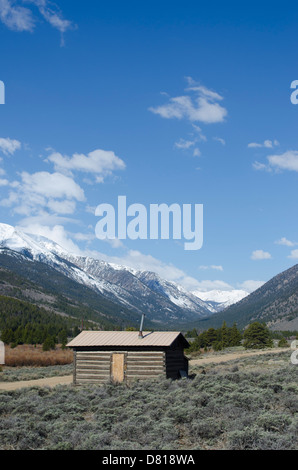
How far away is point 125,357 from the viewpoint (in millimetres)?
26375

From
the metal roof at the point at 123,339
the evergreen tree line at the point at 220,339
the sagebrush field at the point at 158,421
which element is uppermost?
the metal roof at the point at 123,339

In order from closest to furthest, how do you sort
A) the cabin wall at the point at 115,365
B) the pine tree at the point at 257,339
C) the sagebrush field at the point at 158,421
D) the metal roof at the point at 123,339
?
the sagebrush field at the point at 158,421, the cabin wall at the point at 115,365, the metal roof at the point at 123,339, the pine tree at the point at 257,339

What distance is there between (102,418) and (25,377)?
1005 inches

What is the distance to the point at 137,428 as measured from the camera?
40.5ft

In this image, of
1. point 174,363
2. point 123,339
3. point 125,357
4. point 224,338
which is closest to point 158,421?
point 125,357

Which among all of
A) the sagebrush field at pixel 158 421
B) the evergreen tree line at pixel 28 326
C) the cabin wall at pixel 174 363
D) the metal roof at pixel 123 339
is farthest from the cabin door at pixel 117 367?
the evergreen tree line at pixel 28 326

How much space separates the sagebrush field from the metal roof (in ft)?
22.8

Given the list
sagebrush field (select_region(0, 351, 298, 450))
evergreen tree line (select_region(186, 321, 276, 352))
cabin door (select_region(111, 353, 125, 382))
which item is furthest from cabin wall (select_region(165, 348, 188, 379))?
evergreen tree line (select_region(186, 321, 276, 352))

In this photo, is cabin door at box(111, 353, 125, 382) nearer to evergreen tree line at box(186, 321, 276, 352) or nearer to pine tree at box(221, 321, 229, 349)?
evergreen tree line at box(186, 321, 276, 352)

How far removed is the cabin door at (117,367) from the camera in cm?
2614

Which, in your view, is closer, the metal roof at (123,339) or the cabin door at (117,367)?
the cabin door at (117,367)

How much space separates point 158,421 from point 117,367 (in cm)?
1333

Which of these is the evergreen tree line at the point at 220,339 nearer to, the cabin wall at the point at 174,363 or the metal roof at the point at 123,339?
the cabin wall at the point at 174,363

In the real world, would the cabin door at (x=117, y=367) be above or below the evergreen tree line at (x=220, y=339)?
above
